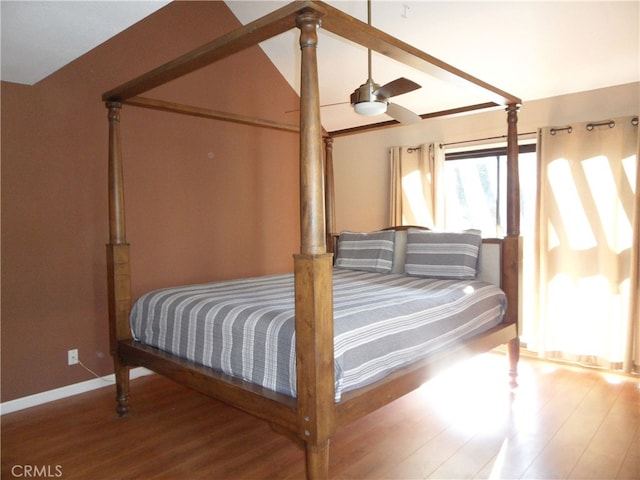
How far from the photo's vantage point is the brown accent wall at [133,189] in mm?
2834

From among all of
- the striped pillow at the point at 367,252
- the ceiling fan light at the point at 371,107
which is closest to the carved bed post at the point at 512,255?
the striped pillow at the point at 367,252

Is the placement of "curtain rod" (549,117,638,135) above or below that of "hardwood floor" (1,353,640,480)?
above

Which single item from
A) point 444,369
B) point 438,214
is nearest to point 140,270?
point 444,369

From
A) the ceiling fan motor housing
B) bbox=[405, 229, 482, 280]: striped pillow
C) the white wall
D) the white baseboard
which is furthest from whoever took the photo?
the white wall

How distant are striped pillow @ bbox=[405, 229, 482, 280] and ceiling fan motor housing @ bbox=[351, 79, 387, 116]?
47.5 inches

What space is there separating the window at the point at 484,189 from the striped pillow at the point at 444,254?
98cm

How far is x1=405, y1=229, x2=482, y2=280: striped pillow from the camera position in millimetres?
3154

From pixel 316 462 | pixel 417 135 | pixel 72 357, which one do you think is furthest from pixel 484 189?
pixel 72 357

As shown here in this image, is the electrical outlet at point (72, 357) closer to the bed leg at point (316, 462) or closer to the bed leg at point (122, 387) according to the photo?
the bed leg at point (122, 387)

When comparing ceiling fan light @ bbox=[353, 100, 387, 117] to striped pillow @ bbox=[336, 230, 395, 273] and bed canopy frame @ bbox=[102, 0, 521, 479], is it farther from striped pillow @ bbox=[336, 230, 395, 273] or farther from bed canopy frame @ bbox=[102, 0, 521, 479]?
striped pillow @ bbox=[336, 230, 395, 273]

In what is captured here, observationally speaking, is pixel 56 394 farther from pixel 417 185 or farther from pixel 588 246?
pixel 588 246

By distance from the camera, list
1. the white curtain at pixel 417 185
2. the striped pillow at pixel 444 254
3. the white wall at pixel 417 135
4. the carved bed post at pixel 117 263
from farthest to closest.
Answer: the white curtain at pixel 417 185, the white wall at pixel 417 135, the striped pillow at pixel 444 254, the carved bed post at pixel 117 263

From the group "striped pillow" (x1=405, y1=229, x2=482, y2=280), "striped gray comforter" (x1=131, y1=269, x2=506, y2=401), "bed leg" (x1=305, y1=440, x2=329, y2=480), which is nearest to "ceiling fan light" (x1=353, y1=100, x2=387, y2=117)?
"striped gray comforter" (x1=131, y1=269, x2=506, y2=401)

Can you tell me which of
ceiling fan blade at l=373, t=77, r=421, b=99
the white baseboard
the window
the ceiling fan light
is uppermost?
ceiling fan blade at l=373, t=77, r=421, b=99
